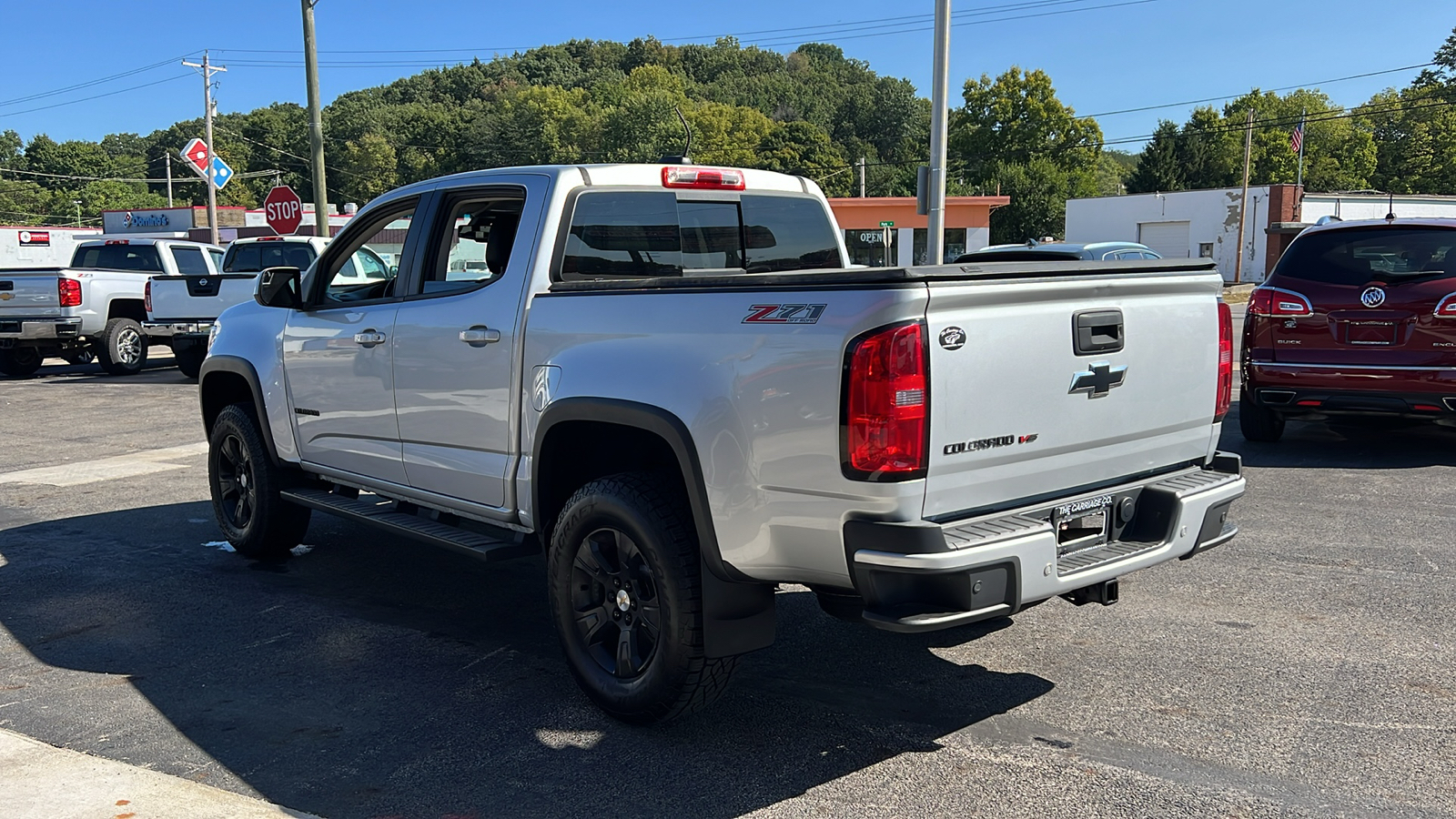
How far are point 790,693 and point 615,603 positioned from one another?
779 mm

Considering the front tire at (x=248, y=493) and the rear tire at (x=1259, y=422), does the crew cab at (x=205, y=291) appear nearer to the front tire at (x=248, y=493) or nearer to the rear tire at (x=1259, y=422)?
the front tire at (x=248, y=493)

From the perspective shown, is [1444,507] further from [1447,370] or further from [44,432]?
[44,432]

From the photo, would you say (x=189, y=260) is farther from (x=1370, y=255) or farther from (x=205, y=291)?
(x=1370, y=255)

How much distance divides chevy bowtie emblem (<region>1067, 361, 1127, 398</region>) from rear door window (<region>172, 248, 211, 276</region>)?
679 inches

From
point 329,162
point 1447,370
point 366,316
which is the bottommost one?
point 1447,370

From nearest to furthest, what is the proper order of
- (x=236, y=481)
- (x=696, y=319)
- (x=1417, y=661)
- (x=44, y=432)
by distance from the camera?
(x=696, y=319) < (x=1417, y=661) < (x=236, y=481) < (x=44, y=432)

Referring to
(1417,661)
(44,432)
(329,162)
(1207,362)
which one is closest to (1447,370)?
(1417,661)

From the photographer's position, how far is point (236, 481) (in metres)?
6.61

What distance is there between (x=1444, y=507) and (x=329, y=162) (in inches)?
4436

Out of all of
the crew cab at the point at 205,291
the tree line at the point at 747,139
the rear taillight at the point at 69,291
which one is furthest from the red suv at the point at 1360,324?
the tree line at the point at 747,139

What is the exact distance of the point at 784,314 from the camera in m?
3.38

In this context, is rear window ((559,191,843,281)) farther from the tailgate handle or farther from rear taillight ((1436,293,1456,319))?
rear taillight ((1436,293,1456,319))

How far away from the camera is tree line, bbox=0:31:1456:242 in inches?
3674

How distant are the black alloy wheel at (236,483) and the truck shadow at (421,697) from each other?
431mm
